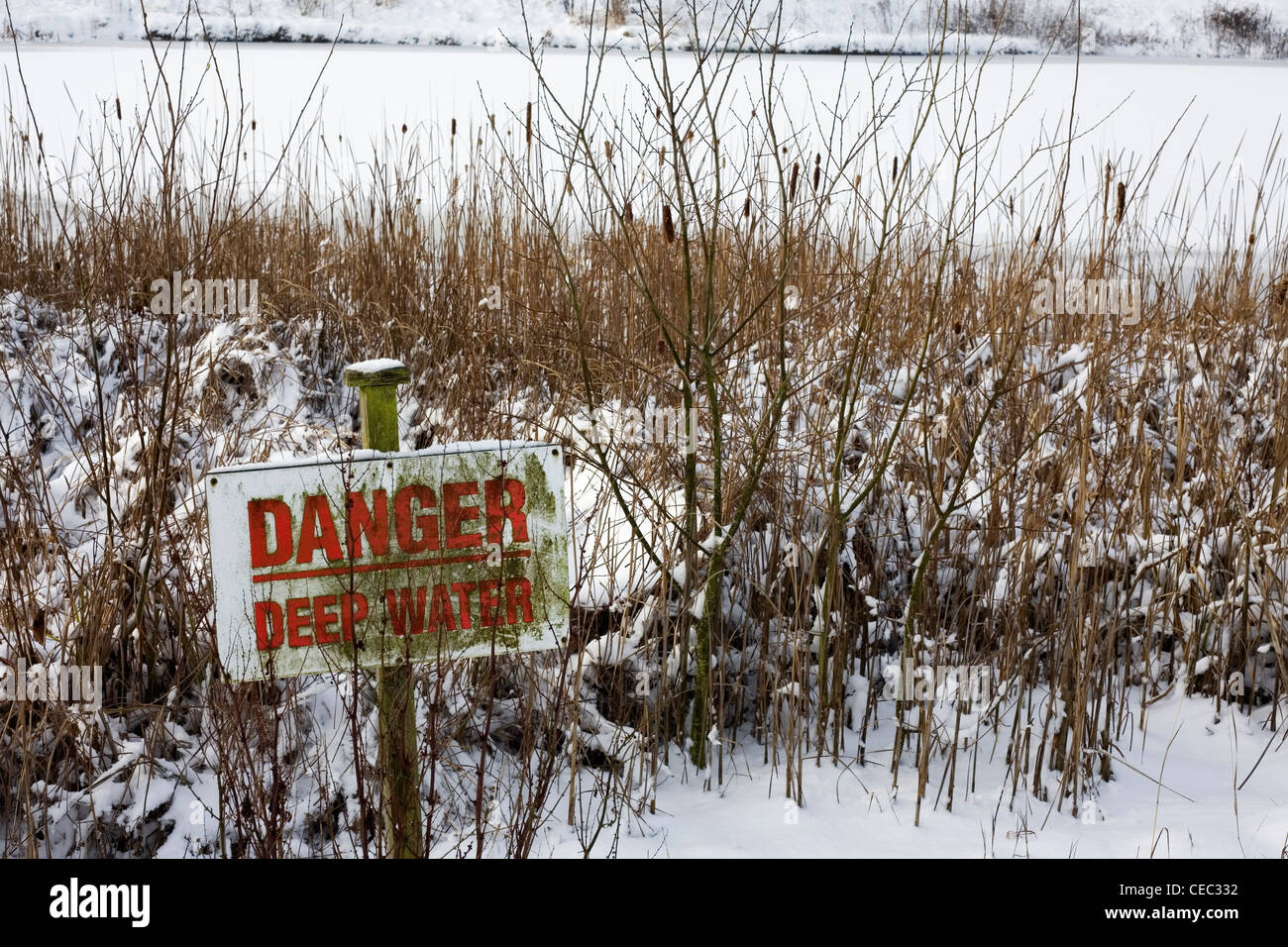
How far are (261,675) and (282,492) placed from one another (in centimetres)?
24

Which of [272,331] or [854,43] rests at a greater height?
[854,43]

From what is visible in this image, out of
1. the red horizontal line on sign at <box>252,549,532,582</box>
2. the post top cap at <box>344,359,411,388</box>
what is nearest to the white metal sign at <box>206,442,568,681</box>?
the red horizontal line on sign at <box>252,549,532,582</box>

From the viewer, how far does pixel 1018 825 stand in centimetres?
190

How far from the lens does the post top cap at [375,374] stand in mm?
1348

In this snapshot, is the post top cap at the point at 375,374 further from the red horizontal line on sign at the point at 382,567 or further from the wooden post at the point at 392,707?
the red horizontal line on sign at the point at 382,567

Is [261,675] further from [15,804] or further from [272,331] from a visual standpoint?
[272,331]

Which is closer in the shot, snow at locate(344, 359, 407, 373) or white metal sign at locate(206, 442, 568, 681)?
white metal sign at locate(206, 442, 568, 681)

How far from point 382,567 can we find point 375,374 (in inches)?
10.7

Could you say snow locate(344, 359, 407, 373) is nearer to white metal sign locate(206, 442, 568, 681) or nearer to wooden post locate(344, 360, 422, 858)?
wooden post locate(344, 360, 422, 858)

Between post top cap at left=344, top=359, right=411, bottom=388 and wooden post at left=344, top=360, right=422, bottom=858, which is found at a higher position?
post top cap at left=344, top=359, right=411, bottom=388

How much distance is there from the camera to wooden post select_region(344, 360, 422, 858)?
4.46ft

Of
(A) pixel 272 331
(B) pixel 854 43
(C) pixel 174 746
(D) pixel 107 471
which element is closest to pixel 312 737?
(C) pixel 174 746

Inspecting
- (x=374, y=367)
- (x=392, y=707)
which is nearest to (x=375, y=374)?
(x=374, y=367)

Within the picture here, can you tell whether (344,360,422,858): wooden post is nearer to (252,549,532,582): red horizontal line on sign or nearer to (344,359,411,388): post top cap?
(344,359,411,388): post top cap
